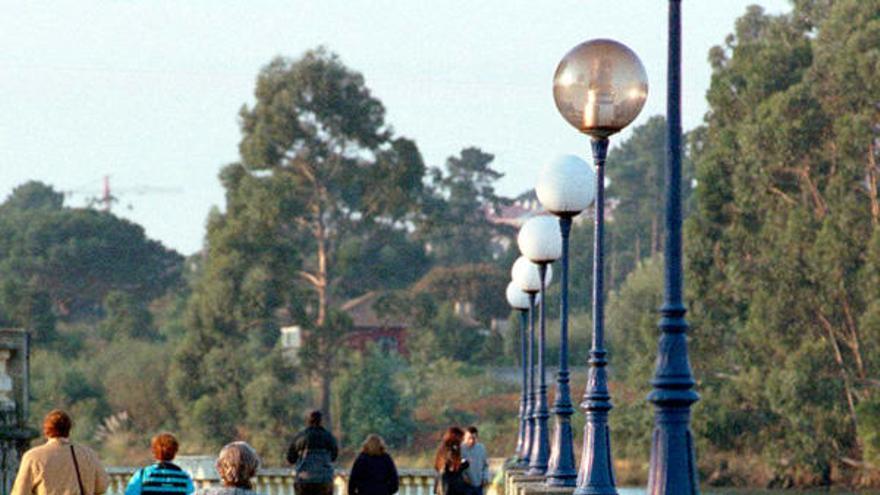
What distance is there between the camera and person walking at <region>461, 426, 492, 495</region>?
926 inches

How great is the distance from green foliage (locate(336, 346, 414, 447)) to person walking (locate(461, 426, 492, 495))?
4873 cm

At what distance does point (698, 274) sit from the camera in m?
65.1

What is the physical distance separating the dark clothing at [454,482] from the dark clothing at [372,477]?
166 cm

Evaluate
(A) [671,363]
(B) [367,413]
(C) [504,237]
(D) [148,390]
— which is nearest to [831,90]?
(B) [367,413]

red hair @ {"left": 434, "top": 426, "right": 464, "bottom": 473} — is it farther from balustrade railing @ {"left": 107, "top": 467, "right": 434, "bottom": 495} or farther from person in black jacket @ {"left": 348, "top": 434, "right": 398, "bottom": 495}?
balustrade railing @ {"left": 107, "top": 467, "right": 434, "bottom": 495}

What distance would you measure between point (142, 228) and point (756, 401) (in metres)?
59.8

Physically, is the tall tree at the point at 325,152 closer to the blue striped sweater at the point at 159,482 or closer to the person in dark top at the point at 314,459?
the person in dark top at the point at 314,459

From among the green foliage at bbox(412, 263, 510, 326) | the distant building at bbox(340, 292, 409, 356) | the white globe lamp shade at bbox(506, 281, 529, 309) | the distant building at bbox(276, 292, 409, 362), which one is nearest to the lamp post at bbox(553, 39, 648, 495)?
the white globe lamp shade at bbox(506, 281, 529, 309)

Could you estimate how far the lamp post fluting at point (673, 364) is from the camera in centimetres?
1048

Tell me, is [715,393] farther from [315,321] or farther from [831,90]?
[315,321]

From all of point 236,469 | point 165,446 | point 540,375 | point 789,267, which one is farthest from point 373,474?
point 789,267

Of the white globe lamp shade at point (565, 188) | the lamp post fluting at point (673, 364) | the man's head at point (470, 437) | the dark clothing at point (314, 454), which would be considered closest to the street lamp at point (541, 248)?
the man's head at point (470, 437)

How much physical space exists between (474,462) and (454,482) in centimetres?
129

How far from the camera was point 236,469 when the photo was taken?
10820 millimetres
